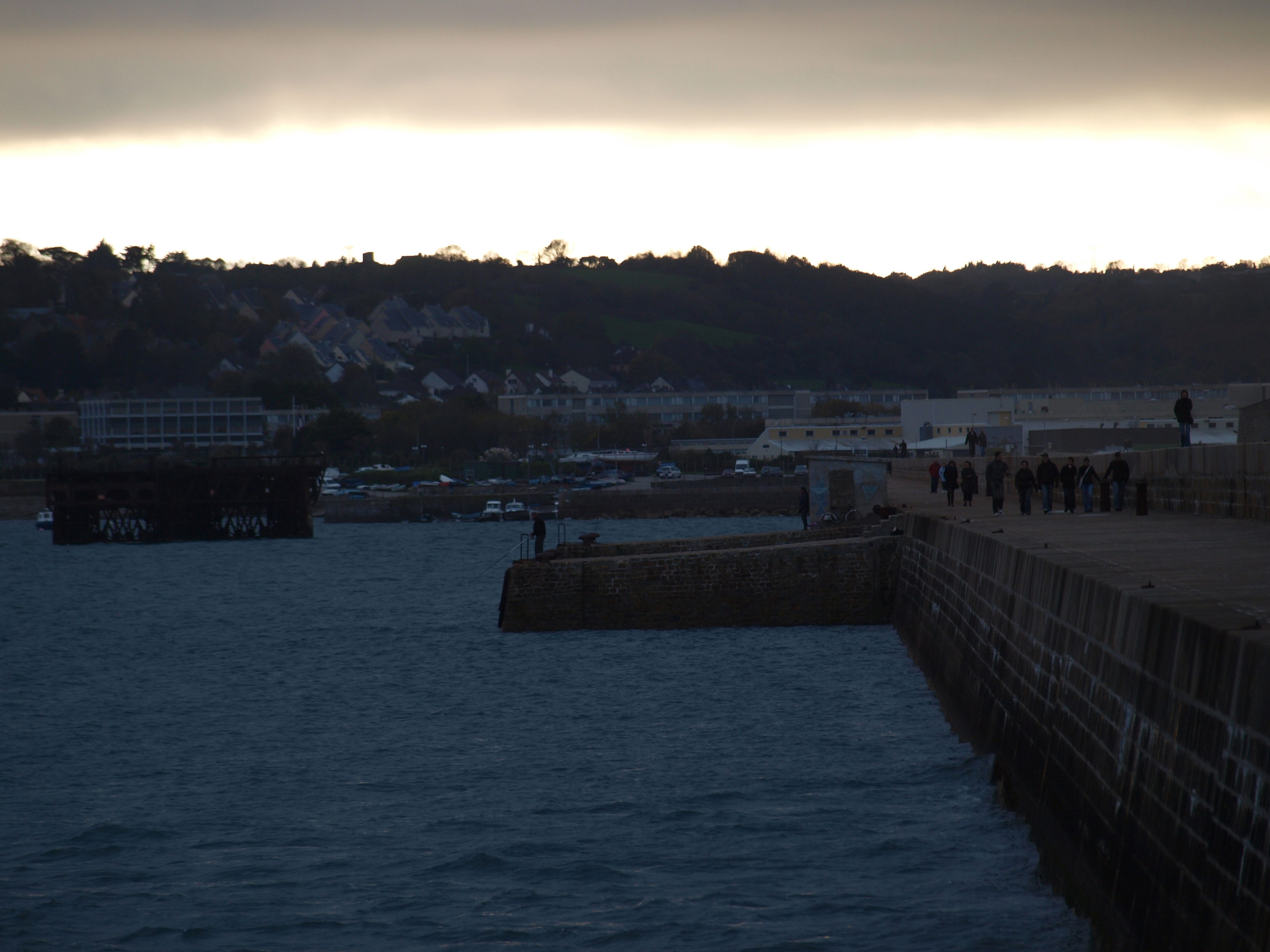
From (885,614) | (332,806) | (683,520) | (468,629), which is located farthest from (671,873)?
(683,520)

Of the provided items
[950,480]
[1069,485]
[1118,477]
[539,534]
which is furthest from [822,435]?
[1118,477]

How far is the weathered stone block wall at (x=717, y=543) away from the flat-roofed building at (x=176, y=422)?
12593 centimetres

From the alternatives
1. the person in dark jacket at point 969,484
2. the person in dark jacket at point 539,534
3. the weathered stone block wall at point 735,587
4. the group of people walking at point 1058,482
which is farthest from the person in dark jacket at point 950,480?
the person in dark jacket at point 539,534

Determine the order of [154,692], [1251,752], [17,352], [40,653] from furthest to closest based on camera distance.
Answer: [17,352], [40,653], [154,692], [1251,752]

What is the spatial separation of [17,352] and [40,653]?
595ft

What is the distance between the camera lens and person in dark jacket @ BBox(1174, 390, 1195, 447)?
24.5 meters

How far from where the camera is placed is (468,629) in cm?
3506

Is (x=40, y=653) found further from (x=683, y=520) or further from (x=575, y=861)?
(x=683, y=520)

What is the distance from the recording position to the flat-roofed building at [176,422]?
155875mm

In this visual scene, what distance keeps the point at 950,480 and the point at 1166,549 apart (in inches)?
658

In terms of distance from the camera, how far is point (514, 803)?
1575 cm

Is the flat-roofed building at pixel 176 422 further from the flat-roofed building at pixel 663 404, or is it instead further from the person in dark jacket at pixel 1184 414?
the person in dark jacket at pixel 1184 414

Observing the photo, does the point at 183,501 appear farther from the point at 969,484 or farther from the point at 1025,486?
the point at 1025,486

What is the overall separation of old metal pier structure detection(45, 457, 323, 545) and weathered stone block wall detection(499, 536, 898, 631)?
58508 millimetres
